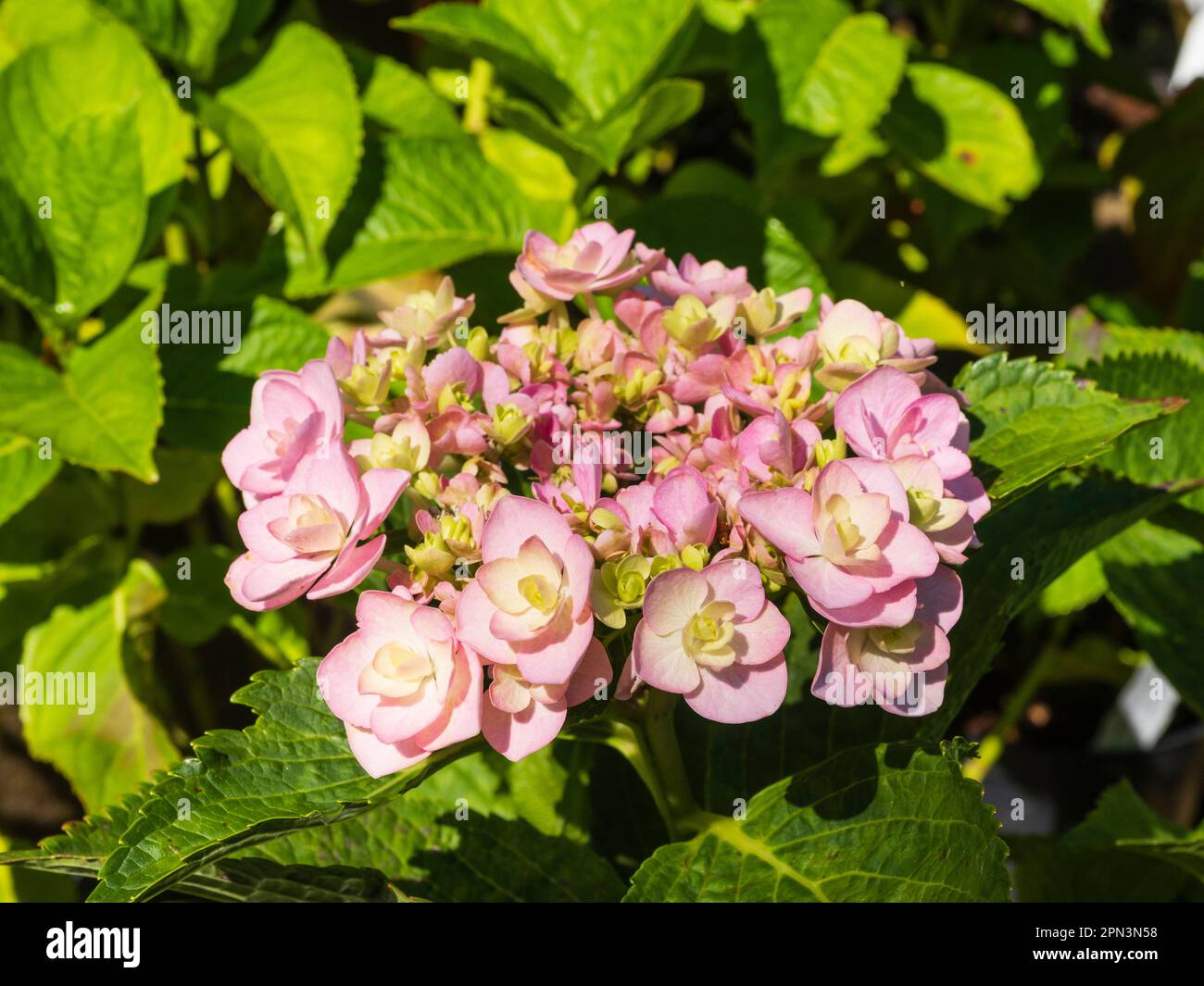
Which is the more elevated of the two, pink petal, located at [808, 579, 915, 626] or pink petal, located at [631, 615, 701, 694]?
pink petal, located at [808, 579, 915, 626]

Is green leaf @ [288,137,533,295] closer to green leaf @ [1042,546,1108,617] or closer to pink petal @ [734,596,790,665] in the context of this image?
pink petal @ [734,596,790,665]

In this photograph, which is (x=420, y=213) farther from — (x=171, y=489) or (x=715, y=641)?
(x=715, y=641)

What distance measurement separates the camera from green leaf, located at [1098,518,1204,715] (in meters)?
0.98

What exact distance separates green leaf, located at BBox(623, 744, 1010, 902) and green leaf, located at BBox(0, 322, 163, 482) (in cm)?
43

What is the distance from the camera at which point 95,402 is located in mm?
836

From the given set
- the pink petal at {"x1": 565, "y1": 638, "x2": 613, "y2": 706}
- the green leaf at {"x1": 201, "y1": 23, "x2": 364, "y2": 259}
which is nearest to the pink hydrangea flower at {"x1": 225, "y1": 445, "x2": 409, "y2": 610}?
the pink petal at {"x1": 565, "y1": 638, "x2": 613, "y2": 706}

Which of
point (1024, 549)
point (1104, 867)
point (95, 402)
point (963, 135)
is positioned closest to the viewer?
Result: point (1024, 549)

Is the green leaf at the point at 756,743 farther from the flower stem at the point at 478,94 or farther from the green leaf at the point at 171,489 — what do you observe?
the flower stem at the point at 478,94

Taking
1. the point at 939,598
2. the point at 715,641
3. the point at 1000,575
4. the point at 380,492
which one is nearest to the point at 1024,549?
the point at 1000,575

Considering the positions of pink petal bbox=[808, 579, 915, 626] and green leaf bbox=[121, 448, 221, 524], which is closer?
pink petal bbox=[808, 579, 915, 626]

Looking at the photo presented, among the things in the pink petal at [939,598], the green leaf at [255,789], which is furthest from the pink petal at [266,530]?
the pink petal at [939,598]

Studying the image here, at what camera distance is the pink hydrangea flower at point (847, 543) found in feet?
1.66

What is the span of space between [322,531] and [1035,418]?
422mm

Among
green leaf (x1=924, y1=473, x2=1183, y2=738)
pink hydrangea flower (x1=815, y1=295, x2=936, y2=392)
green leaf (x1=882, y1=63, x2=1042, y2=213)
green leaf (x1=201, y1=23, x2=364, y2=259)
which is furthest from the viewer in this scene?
green leaf (x1=882, y1=63, x2=1042, y2=213)
